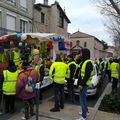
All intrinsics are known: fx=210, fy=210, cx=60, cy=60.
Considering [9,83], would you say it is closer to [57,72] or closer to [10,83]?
[10,83]

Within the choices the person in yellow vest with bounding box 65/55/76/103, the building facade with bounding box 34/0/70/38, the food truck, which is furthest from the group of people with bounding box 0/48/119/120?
the building facade with bounding box 34/0/70/38

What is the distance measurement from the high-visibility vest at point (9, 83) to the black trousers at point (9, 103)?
0.55 feet

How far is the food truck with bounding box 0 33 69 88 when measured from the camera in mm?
10250

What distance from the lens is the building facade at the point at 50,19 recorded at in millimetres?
24000

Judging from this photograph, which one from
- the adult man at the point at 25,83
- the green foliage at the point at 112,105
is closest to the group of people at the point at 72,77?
the green foliage at the point at 112,105

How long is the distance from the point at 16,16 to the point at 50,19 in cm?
923

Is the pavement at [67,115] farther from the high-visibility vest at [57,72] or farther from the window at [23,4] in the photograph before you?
the window at [23,4]

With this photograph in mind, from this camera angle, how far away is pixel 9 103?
704cm

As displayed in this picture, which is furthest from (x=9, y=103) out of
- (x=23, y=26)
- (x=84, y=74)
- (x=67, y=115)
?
(x=23, y=26)

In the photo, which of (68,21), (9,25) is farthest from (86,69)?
(68,21)

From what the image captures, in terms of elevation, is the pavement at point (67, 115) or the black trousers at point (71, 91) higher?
the black trousers at point (71, 91)

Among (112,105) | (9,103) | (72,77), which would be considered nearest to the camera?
(9,103)

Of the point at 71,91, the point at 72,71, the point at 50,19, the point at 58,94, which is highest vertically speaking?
the point at 50,19

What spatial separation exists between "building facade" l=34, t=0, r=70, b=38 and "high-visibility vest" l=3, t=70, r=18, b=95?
659 inches
